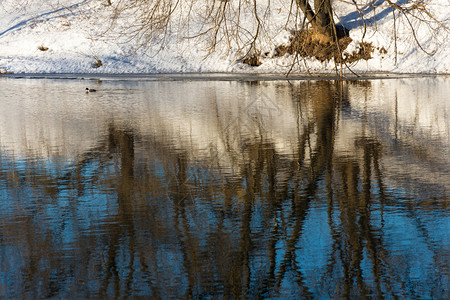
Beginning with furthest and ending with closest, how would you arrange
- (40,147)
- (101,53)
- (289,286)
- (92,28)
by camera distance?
(92,28) → (101,53) → (40,147) → (289,286)

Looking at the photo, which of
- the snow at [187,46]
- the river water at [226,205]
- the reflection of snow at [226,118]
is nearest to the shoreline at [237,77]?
the snow at [187,46]

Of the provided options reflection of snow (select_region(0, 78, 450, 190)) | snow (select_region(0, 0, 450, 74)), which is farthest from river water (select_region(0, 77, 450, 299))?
snow (select_region(0, 0, 450, 74))

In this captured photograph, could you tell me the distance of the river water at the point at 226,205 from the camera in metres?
4.33

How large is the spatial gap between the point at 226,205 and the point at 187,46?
24.9 meters

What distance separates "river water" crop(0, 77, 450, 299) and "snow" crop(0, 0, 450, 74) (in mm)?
A: 13995

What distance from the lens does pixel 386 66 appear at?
26312 mm

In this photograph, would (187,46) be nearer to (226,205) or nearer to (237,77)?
(237,77)

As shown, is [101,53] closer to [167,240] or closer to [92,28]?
[92,28]

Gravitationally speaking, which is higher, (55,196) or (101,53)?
(101,53)

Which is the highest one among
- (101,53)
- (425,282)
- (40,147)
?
(101,53)

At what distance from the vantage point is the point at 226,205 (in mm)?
6062

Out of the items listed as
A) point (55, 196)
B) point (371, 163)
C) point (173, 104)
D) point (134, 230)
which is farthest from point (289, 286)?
point (173, 104)

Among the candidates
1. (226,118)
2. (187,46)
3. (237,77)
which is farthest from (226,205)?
(187,46)

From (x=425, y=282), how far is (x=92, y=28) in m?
31.0
